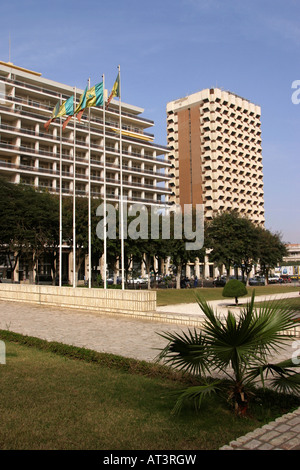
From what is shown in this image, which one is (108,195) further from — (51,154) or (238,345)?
(238,345)

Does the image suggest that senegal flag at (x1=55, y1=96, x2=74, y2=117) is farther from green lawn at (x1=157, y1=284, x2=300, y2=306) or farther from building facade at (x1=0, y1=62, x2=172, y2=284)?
building facade at (x1=0, y1=62, x2=172, y2=284)

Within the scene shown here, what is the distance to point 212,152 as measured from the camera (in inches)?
3575

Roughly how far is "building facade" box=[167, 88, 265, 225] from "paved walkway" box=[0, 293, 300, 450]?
74135mm

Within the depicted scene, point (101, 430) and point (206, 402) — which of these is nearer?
point (101, 430)

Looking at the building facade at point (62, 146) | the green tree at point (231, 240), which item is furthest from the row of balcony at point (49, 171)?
the green tree at point (231, 240)

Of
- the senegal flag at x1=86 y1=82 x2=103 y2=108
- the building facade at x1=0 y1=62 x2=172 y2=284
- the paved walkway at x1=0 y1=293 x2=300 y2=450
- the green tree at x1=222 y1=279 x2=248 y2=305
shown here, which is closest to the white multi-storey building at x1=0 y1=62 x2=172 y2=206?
the building facade at x1=0 y1=62 x2=172 y2=284

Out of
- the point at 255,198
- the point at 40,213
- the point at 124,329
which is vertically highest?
the point at 255,198

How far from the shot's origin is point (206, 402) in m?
5.48

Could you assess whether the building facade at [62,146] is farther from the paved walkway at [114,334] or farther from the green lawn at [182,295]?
the paved walkway at [114,334]

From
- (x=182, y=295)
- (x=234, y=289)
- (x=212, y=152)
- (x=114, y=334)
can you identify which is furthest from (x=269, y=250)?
(x=212, y=152)

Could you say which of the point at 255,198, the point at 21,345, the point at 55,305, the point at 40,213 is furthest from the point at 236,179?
the point at 21,345

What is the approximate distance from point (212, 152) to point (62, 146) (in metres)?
38.4
